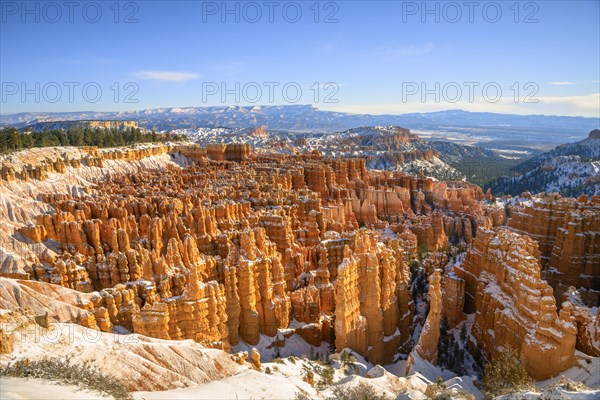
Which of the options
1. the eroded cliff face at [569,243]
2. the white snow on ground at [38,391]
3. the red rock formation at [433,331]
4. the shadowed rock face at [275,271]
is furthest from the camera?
the eroded cliff face at [569,243]

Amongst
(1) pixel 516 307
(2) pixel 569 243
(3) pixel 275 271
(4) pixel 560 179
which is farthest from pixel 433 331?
(4) pixel 560 179

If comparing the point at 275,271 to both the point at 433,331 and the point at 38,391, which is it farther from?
the point at 38,391

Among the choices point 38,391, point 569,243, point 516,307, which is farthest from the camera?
point 569,243

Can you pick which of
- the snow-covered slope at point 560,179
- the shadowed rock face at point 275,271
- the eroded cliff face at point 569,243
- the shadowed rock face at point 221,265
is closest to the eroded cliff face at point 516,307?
the shadowed rock face at point 275,271

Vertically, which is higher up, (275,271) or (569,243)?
(569,243)

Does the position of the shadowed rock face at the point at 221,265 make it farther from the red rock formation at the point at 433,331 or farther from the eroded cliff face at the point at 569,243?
the eroded cliff face at the point at 569,243

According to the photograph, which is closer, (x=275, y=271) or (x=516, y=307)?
(x=516, y=307)

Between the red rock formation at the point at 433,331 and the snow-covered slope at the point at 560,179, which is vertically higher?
the snow-covered slope at the point at 560,179

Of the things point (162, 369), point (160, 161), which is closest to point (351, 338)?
point (162, 369)
